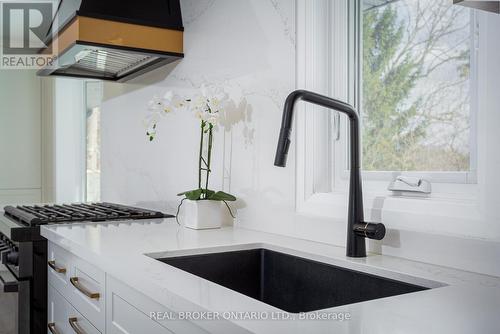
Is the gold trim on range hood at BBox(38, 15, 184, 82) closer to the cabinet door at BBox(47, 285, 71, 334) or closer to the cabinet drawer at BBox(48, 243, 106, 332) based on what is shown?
the cabinet drawer at BBox(48, 243, 106, 332)

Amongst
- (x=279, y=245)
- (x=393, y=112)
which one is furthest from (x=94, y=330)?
(x=393, y=112)

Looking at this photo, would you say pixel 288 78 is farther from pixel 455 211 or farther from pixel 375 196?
pixel 455 211

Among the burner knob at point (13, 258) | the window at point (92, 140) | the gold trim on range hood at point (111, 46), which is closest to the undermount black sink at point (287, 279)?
the burner knob at point (13, 258)

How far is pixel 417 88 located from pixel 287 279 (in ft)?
2.12

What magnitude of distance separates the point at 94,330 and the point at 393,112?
41.2 inches

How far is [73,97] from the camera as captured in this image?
15.0ft

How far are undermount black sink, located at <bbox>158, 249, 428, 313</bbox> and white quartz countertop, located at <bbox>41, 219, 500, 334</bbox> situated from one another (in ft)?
0.07

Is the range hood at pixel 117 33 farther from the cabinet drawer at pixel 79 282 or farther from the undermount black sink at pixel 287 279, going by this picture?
the undermount black sink at pixel 287 279

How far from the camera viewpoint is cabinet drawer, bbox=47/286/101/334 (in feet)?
4.79

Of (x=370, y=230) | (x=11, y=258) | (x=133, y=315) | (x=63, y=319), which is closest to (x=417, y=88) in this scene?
(x=370, y=230)

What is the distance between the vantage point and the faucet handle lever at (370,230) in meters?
1.18

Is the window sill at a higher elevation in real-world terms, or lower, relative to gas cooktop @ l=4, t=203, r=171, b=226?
higher

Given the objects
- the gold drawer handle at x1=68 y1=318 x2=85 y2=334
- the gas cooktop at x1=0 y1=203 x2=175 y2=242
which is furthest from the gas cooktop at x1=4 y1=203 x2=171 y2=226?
the gold drawer handle at x1=68 y1=318 x2=85 y2=334

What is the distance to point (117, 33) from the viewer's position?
2.12 metres
